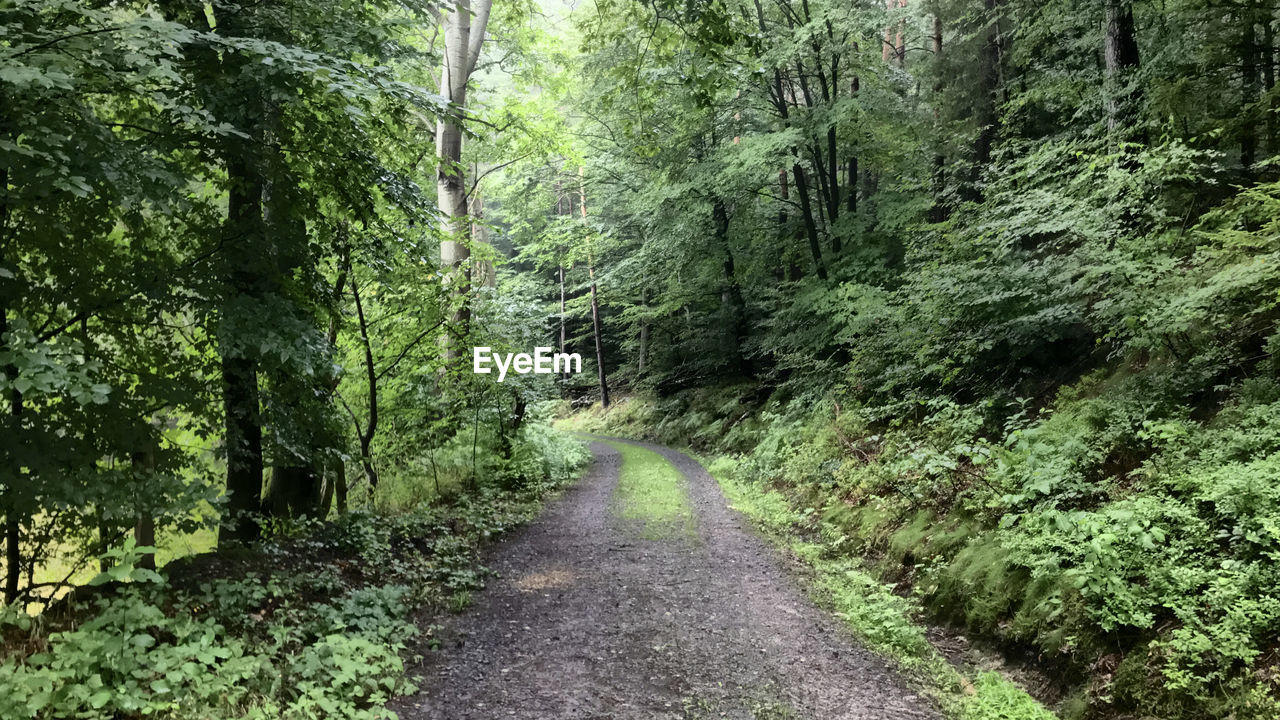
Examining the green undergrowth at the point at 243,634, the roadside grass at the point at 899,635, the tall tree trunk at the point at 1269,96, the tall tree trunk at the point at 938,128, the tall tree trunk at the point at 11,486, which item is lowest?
the roadside grass at the point at 899,635

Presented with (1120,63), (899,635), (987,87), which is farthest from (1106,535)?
(987,87)

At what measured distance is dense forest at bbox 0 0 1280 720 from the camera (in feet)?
11.3

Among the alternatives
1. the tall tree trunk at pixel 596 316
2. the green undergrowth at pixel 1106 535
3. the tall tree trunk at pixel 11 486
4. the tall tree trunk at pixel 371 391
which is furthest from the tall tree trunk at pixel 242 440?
the tall tree trunk at pixel 596 316

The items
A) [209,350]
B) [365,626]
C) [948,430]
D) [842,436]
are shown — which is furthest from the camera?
[842,436]

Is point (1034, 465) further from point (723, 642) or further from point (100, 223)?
point (100, 223)

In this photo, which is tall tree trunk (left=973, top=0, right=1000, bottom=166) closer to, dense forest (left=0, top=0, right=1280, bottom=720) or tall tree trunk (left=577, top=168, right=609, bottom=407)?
dense forest (left=0, top=0, right=1280, bottom=720)

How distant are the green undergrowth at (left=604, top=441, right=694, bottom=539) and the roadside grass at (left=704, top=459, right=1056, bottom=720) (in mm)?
1586

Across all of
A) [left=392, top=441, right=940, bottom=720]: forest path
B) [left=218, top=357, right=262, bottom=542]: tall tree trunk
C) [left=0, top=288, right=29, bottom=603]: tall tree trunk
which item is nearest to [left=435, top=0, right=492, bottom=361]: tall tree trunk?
[left=218, top=357, right=262, bottom=542]: tall tree trunk

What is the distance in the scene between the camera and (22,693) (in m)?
2.83

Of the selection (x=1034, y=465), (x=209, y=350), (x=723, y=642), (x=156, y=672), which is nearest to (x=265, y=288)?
(x=209, y=350)

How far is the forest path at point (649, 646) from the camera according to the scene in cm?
410

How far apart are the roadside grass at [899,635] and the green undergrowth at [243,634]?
3.62 meters

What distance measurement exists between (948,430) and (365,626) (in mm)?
7058

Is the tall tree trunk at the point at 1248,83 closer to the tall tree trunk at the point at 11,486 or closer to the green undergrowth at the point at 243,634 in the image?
the green undergrowth at the point at 243,634
